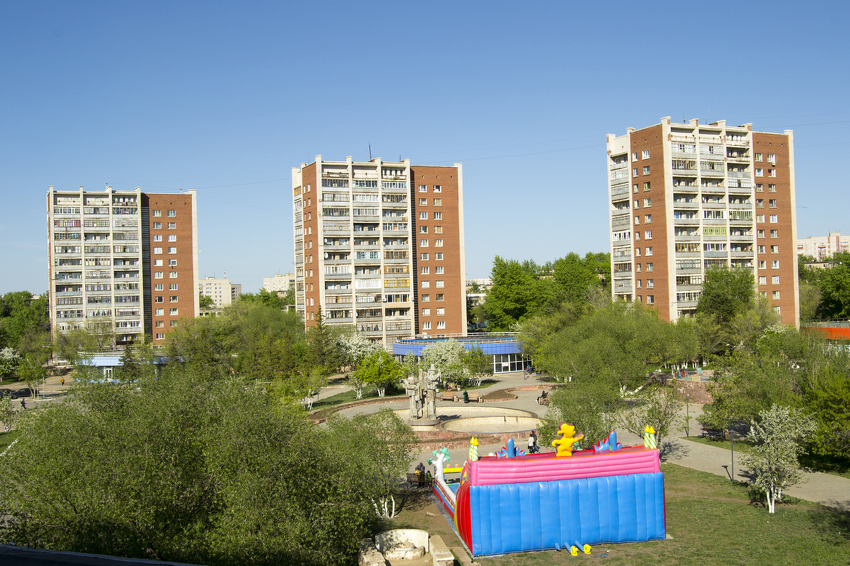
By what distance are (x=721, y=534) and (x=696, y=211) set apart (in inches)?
2294

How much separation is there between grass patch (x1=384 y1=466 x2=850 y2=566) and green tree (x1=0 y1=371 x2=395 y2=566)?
17.2 feet

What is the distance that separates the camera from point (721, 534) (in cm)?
1850

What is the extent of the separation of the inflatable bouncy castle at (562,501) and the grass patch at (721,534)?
393 mm

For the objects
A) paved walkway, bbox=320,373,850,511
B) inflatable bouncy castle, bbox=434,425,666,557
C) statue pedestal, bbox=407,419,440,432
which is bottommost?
paved walkway, bbox=320,373,850,511

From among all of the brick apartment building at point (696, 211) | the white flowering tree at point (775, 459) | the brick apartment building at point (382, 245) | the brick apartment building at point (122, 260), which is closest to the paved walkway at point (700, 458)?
the white flowering tree at point (775, 459)

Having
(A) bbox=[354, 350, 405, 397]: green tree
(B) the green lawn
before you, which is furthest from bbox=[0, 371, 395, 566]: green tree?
(A) bbox=[354, 350, 405, 397]: green tree

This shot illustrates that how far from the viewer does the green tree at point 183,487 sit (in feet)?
43.7

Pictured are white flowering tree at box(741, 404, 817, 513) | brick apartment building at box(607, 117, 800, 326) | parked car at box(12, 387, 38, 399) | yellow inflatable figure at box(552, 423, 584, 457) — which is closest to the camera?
yellow inflatable figure at box(552, 423, 584, 457)

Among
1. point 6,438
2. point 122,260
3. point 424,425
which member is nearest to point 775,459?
point 424,425

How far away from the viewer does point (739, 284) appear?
65.4 metres

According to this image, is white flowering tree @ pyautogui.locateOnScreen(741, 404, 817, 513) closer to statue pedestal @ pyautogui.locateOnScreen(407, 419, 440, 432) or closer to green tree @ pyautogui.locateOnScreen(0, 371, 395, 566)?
green tree @ pyautogui.locateOnScreen(0, 371, 395, 566)

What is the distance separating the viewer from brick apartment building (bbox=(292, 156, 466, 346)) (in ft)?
244

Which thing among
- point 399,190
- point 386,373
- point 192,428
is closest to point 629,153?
point 399,190

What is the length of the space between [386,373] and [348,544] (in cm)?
3453
